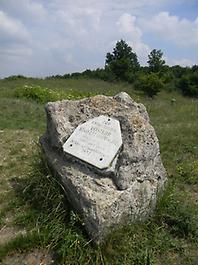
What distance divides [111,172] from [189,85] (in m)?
28.3

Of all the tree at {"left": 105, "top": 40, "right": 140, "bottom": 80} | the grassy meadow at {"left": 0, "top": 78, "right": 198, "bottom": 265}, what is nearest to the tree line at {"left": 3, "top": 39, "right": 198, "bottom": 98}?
the tree at {"left": 105, "top": 40, "right": 140, "bottom": 80}

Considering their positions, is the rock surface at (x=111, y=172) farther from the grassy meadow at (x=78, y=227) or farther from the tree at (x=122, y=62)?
the tree at (x=122, y=62)

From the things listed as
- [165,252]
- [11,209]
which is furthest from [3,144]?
[165,252]

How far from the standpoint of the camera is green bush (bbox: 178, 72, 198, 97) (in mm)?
31612

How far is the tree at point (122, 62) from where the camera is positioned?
37000mm

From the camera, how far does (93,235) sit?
4.29 meters

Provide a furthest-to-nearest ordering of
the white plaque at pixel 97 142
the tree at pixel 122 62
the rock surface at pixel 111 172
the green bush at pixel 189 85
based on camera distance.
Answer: the tree at pixel 122 62 → the green bush at pixel 189 85 → the white plaque at pixel 97 142 → the rock surface at pixel 111 172

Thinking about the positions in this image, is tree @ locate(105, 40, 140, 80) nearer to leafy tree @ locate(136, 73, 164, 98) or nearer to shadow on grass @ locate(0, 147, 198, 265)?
leafy tree @ locate(136, 73, 164, 98)

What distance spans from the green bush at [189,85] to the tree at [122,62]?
5462 mm

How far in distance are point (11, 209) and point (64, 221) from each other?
36.6 inches

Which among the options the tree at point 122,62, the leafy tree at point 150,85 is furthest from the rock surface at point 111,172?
the tree at point 122,62

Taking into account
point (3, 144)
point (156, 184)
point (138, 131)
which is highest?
point (138, 131)

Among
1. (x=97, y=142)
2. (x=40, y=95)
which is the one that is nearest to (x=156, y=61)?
(x=40, y=95)

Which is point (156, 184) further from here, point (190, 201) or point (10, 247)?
point (10, 247)
